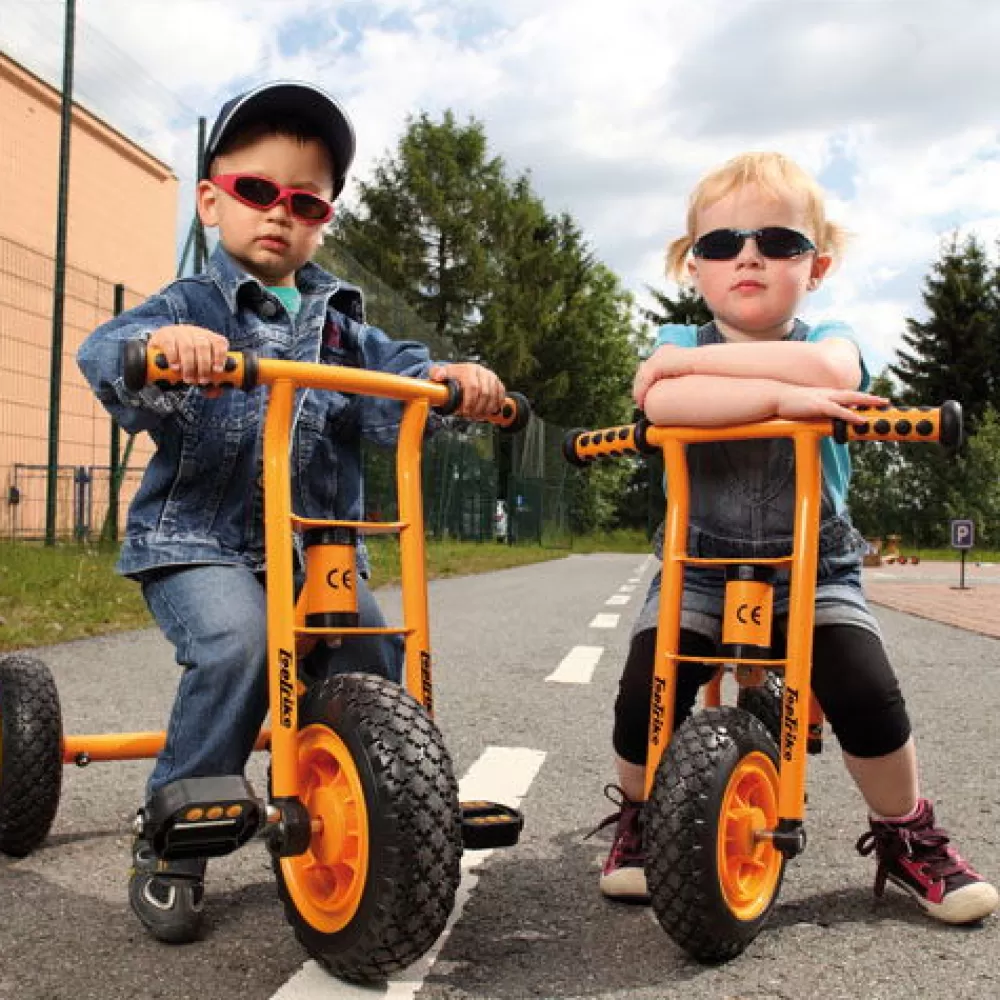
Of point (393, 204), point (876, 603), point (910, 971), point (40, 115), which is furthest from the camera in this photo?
point (393, 204)

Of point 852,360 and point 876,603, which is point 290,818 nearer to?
point 852,360

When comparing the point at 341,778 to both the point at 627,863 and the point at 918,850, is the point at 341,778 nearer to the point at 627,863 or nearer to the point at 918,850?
the point at 627,863

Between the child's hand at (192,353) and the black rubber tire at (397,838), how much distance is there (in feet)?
1.85

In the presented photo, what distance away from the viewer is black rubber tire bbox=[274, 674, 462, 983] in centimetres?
198

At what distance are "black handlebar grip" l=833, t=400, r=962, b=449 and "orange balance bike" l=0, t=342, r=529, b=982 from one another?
0.75 metres

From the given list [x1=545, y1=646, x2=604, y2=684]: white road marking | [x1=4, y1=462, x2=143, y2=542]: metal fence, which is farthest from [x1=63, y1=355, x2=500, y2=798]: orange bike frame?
[x1=4, y1=462, x2=143, y2=542]: metal fence

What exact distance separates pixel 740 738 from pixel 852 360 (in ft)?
2.48

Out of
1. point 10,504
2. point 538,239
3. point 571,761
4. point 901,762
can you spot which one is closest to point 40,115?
point 10,504

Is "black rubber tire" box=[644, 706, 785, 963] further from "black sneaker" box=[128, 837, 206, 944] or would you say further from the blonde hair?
the blonde hair

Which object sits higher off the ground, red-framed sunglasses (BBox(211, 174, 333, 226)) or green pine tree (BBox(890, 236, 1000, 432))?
green pine tree (BBox(890, 236, 1000, 432))

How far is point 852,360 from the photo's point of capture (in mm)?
2479

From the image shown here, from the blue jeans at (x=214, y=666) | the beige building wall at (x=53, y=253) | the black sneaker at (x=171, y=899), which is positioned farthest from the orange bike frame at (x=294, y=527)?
the beige building wall at (x=53, y=253)

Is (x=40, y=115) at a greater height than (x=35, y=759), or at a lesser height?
greater

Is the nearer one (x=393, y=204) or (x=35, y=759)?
(x=35, y=759)
